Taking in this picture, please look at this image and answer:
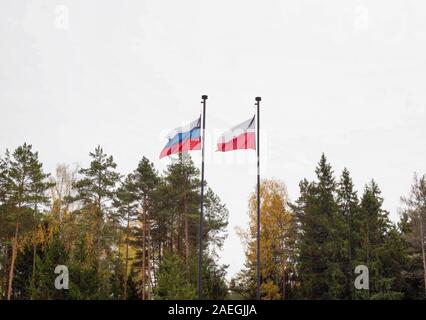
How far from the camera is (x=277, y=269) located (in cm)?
4603

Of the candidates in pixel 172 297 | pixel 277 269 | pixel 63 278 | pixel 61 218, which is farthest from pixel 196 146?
pixel 61 218

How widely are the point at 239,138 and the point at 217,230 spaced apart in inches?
1105

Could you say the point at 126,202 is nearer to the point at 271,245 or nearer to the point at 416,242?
the point at 271,245

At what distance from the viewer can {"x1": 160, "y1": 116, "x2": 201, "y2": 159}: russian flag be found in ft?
77.9

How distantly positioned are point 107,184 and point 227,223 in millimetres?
13109

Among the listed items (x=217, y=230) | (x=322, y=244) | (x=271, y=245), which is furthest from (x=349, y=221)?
(x=217, y=230)

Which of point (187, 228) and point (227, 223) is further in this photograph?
point (227, 223)

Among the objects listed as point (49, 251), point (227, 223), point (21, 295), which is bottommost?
point (21, 295)

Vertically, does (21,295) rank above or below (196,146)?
below

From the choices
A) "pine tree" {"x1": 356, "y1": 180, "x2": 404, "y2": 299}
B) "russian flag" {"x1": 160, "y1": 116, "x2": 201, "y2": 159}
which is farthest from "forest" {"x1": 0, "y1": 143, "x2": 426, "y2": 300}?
"russian flag" {"x1": 160, "y1": 116, "x2": 201, "y2": 159}

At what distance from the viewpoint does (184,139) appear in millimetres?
23984

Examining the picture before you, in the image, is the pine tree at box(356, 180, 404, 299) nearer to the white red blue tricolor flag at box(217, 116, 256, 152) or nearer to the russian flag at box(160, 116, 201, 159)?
the white red blue tricolor flag at box(217, 116, 256, 152)
